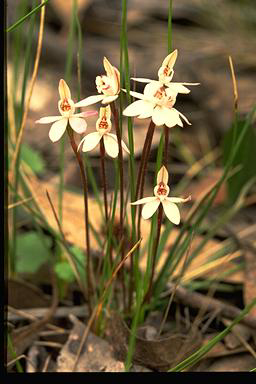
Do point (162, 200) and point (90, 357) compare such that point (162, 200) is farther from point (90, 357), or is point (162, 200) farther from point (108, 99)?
point (90, 357)

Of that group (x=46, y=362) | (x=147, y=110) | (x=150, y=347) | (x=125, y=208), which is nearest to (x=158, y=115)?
(x=147, y=110)

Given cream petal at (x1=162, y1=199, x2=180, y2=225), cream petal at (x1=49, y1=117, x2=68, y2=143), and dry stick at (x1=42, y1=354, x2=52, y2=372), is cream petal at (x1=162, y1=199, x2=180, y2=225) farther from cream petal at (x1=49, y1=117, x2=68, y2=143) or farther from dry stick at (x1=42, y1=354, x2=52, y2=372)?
dry stick at (x1=42, y1=354, x2=52, y2=372)

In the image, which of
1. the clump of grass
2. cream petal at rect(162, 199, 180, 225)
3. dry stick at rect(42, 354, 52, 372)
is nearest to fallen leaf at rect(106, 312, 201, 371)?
the clump of grass

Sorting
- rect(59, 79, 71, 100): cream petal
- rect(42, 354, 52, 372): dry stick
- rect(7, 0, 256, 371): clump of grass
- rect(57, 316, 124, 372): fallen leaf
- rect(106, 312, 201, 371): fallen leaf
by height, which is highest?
rect(59, 79, 71, 100): cream petal

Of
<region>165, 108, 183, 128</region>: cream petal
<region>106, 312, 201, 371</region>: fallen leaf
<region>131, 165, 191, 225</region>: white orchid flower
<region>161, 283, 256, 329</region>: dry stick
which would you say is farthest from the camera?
<region>161, 283, 256, 329</region>: dry stick

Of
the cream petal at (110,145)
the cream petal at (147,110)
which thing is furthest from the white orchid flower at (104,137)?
the cream petal at (147,110)
